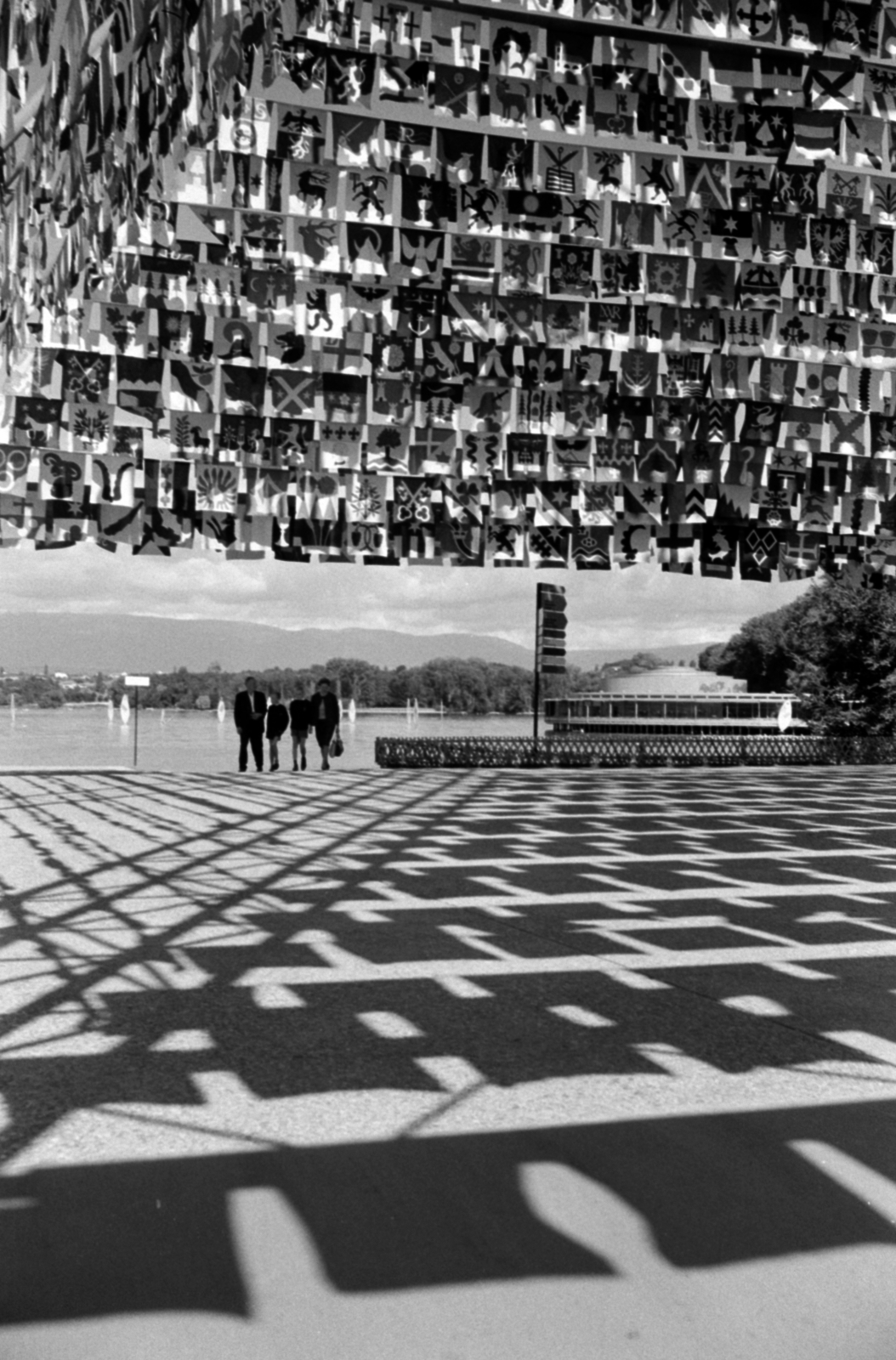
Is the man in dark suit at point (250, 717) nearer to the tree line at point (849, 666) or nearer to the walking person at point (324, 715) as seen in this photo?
the walking person at point (324, 715)

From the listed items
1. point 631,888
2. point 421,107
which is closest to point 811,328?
point 421,107

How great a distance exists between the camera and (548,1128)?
416cm

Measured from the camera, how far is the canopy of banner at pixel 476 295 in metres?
12.1

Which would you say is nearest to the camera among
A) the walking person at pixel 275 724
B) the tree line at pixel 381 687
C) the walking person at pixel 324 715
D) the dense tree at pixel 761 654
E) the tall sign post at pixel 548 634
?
the walking person at pixel 324 715

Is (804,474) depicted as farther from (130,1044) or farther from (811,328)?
(130,1044)

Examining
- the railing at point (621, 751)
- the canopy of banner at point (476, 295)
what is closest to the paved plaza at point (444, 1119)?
the canopy of banner at point (476, 295)

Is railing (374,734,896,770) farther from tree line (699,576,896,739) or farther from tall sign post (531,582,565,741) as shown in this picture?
tree line (699,576,896,739)

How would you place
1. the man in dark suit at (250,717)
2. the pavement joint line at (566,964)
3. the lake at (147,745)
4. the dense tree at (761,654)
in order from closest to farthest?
the pavement joint line at (566,964) → the man in dark suit at (250,717) → the lake at (147,745) → the dense tree at (761,654)

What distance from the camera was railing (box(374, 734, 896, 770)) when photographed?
27.5 meters

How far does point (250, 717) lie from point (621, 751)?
33.3 feet

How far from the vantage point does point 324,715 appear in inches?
947

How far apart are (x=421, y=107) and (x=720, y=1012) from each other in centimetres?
1048

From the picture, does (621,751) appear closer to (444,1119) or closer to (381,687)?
(444,1119)

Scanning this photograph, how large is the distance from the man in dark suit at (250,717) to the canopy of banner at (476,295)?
5.07 m
